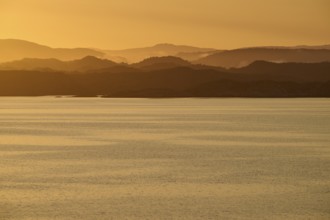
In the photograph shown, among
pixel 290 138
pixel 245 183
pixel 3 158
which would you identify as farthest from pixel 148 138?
pixel 245 183

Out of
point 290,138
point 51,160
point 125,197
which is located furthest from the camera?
point 290,138

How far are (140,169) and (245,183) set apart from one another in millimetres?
7778

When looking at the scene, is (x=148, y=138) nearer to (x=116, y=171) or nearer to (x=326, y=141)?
(x=326, y=141)

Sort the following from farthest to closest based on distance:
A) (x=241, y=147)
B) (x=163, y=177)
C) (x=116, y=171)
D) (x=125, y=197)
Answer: (x=241, y=147) < (x=116, y=171) < (x=163, y=177) < (x=125, y=197)

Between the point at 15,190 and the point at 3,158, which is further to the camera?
the point at 3,158

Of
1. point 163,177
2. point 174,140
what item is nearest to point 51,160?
point 163,177

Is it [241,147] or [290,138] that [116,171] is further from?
[290,138]

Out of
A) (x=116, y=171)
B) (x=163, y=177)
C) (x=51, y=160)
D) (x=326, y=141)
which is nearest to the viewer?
(x=163, y=177)

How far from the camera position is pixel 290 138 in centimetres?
6425

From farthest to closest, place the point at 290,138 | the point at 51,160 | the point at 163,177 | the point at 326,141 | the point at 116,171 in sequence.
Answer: the point at 290,138, the point at 326,141, the point at 51,160, the point at 116,171, the point at 163,177

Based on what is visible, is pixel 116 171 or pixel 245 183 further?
pixel 116 171

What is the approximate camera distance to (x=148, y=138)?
66062 millimetres

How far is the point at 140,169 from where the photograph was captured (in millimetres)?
39312

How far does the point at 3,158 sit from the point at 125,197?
62.6 feet
